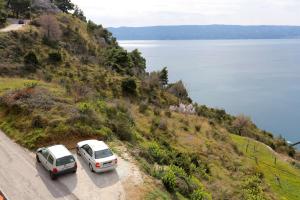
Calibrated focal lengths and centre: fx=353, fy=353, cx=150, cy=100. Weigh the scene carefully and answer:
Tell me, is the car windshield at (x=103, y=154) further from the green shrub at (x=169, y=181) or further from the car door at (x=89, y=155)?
the green shrub at (x=169, y=181)

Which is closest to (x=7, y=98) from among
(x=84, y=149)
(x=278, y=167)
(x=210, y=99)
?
(x=84, y=149)

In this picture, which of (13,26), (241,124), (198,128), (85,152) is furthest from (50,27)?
(85,152)

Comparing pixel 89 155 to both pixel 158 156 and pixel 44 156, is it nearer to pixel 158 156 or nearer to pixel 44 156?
pixel 44 156

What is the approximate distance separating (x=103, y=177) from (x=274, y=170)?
24.7m

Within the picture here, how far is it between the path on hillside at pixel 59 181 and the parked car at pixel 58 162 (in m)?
0.52

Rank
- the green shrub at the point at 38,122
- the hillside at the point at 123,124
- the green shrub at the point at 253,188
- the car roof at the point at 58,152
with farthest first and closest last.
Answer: the green shrub at the point at 253,188 → the green shrub at the point at 38,122 → the hillside at the point at 123,124 → the car roof at the point at 58,152

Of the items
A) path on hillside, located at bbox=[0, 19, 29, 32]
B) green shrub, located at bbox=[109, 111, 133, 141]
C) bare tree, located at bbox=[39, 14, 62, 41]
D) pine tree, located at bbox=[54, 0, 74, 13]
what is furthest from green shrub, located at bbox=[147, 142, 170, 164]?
pine tree, located at bbox=[54, 0, 74, 13]

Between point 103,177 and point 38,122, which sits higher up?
point 38,122

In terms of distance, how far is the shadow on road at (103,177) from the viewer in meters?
20.5

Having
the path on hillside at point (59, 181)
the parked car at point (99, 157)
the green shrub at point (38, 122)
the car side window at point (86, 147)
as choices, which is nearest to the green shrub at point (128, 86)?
the green shrub at point (38, 122)

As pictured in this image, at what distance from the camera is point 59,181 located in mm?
20453

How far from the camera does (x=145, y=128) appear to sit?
1452 inches

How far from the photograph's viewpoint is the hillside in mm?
25125

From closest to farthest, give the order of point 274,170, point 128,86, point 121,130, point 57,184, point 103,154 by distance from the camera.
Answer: point 57,184
point 103,154
point 121,130
point 274,170
point 128,86
